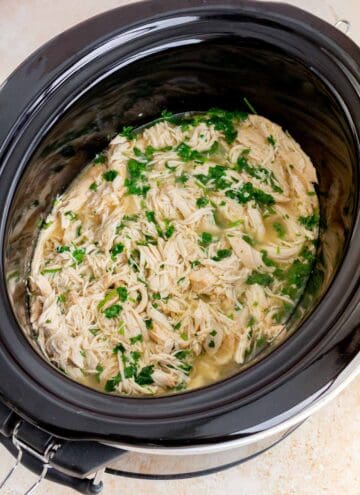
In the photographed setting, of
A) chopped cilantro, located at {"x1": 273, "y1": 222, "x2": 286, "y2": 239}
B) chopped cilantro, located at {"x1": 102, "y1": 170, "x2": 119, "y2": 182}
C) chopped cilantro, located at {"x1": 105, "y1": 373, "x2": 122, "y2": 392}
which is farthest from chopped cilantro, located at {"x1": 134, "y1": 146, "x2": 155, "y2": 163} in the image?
chopped cilantro, located at {"x1": 105, "y1": 373, "x2": 122, "y2": 392}

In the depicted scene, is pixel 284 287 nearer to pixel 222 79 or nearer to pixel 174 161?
pixel 174 161

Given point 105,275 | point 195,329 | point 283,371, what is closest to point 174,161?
point 105,275

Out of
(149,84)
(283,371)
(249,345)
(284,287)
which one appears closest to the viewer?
(283,371)

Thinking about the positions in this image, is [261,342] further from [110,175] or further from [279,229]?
[110,175]

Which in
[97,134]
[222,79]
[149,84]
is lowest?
[97,134]

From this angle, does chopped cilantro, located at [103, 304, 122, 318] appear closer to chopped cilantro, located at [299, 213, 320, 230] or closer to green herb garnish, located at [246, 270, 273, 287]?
green herb garnish, located at [246, 270, 273, 287]

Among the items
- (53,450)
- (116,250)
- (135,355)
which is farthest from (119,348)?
(53,450)
